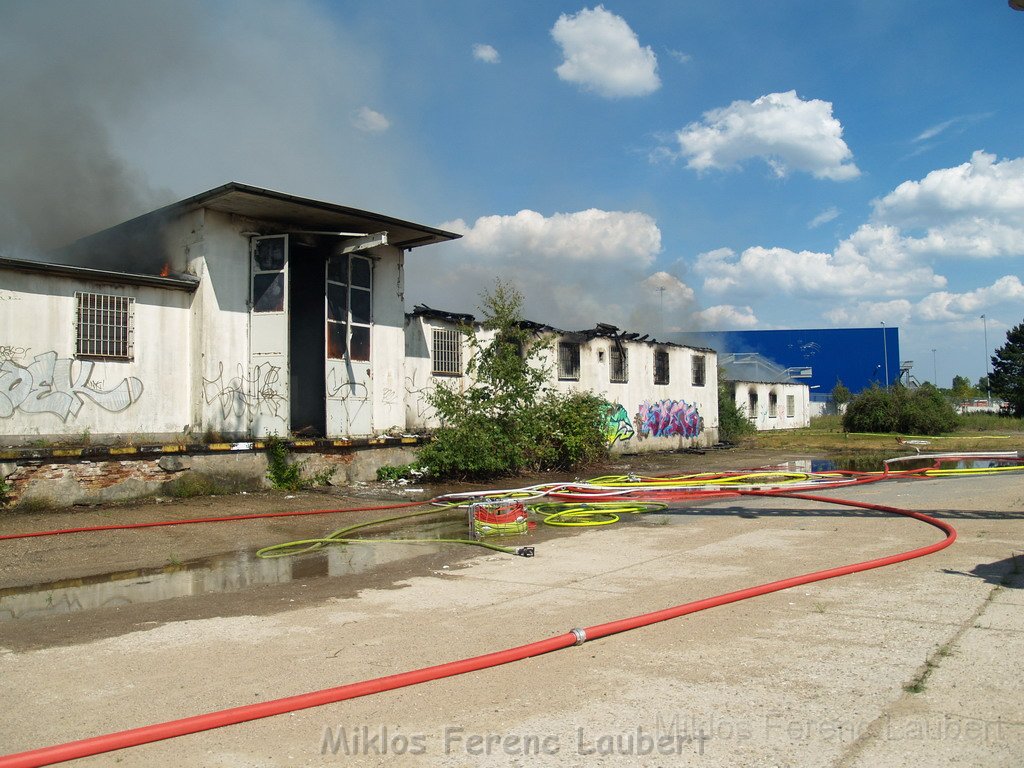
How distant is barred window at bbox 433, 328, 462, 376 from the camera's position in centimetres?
1788

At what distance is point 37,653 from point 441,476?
10.9 metres

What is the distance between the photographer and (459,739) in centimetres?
343

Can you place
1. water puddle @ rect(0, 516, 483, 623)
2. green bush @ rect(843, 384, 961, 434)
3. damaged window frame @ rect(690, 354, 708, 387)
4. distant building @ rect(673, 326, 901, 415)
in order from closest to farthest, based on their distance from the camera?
1. water puddle @ rect(0, 516, 483, 623)
2. damaged window frame @ rect(690, 354, 708, 387)
3. green bush @ rect(843, 384, 961, 434)
4. distant building @ rect(673, 326, 901, 415)

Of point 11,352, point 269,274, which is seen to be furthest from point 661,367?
point 11,352

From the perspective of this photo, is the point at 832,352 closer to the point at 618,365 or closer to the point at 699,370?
the point at 699,370

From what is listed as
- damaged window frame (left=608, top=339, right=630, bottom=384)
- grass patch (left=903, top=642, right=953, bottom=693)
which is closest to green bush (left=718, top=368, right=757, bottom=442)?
damaged window frame (left=608, top=339, right=630, bottom=384)

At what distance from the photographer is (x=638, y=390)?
2480cm

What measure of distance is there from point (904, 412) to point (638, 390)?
16439mm

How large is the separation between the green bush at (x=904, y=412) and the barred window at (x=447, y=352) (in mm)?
24455

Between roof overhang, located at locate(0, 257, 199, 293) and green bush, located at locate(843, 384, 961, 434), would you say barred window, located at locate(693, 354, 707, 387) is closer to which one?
green bush, located at locate(843, 384, 961, 434)

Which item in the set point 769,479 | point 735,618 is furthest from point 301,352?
point 735,618

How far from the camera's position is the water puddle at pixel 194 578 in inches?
255

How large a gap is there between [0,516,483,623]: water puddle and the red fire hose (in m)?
3.35

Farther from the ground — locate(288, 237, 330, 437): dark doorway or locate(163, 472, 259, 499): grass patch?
locate(288, 237, 330, 437): dark doorway
